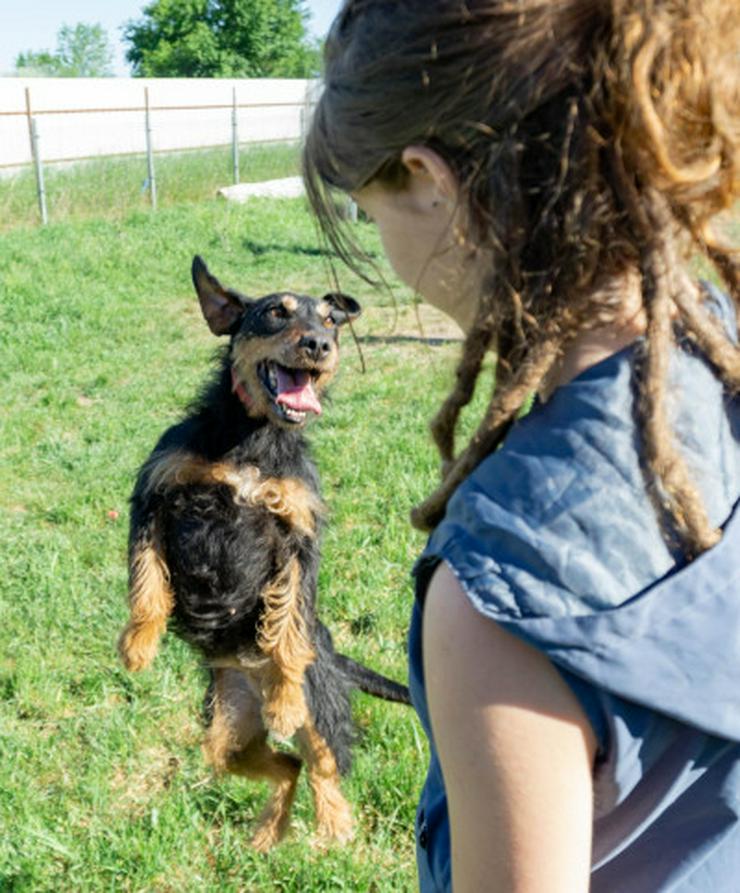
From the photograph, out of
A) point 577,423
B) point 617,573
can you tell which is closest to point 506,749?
point 617,573

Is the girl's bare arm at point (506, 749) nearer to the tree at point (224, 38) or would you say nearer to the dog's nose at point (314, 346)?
the dog's nose at point (314, 346)

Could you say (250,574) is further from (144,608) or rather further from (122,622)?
(122,622)

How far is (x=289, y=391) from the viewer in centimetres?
418

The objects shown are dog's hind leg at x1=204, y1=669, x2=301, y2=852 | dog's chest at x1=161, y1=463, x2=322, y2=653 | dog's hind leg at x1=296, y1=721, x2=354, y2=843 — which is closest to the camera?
dog's hind leg at x1=296, y1=721, x2=354, y2=843

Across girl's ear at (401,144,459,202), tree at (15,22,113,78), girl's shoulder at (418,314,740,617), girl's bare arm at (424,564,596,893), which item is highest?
girl's ear at (401,144,459,202)

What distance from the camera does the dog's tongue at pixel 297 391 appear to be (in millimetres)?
4062

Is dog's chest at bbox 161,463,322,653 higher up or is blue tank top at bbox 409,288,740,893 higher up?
blue tank top at bbox 409,288,740,893

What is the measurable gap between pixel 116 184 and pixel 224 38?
51.6m

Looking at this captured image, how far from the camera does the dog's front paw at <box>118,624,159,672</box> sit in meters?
3.77

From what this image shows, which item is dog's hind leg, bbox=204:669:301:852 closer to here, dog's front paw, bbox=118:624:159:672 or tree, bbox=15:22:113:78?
dog's front paw, bbox=118:624:159:672

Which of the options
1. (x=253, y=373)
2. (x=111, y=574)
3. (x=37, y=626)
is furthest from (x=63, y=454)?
(x=253, y=373)

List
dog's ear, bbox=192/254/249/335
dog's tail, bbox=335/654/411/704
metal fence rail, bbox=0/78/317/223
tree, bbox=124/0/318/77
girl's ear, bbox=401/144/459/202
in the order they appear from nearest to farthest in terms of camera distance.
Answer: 1. girl's ear, bbox=401/144/459/202
2. dog's tail, bbox=335/654/411/704
3. dog's ear, bbox=192/254/249/335
4. metal fence rail, bbox=0/78/317/223
5. tree, bbox=124/0/318/77

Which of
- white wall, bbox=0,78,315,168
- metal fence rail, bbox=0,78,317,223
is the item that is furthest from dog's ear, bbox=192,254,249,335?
white wall, bbox=0,78,315,168

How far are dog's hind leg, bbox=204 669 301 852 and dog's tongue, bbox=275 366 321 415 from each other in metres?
1.15
